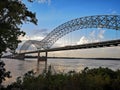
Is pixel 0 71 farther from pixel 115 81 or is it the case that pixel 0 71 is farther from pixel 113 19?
pixel 113 19

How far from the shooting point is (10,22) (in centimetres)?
1605

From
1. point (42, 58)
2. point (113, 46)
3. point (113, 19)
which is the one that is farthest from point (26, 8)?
point (42, 58)

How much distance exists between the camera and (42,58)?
129m

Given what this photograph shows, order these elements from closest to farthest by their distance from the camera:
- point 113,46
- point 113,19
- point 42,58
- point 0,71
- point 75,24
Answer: point 0,71 < point 113,46 < point 113,19 < point 75,24 < point 42,58

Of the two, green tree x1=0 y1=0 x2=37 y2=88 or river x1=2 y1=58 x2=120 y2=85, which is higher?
green tree x1=0 y1=0 x2=37 y2=88

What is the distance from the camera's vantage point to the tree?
15.3 meters

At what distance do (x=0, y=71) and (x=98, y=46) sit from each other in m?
68.1

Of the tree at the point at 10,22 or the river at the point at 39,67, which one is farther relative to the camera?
the river at the point at 39,67

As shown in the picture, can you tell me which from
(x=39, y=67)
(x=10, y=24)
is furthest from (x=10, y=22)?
(x=39, y=67)

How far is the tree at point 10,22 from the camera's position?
15348 mm

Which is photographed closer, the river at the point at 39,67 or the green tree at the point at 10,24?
the green tree at the point at 10,24

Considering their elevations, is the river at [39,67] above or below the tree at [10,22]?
below

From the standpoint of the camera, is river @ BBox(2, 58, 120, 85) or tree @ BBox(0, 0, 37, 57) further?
river @ BBox(2, 58, 120, 85)

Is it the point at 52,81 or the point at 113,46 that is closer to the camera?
the point at 52,81
